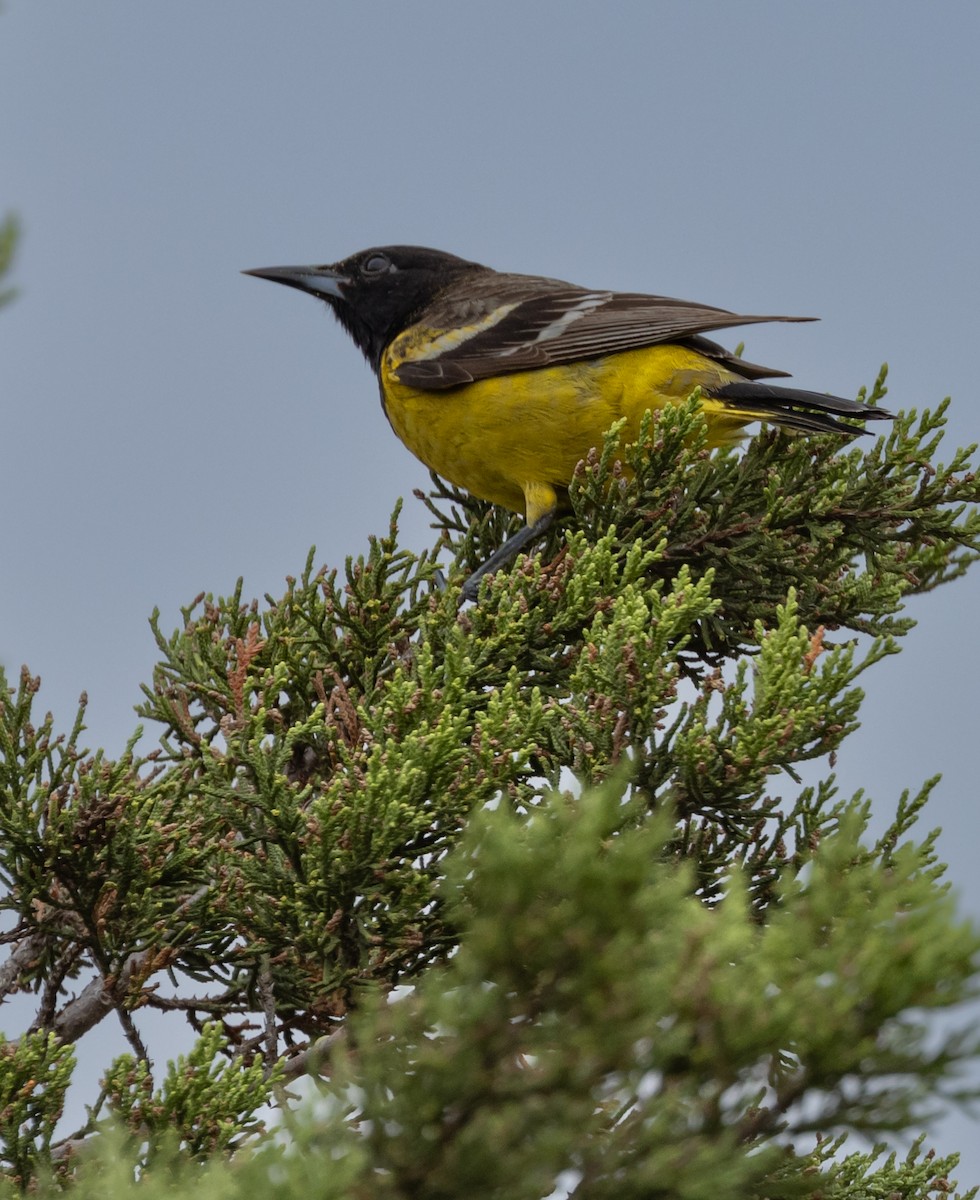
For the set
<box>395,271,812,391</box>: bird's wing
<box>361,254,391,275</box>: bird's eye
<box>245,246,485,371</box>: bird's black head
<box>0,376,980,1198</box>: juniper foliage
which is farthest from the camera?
<box>361,254,391,275</box>: bird's eye

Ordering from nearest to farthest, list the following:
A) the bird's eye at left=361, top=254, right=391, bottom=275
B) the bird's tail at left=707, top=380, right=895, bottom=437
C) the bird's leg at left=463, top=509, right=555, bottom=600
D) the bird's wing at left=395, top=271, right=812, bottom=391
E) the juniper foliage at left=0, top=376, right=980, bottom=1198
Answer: the juniper foliage at left=0, top=376, right=980, bottom=1198, the bird's tail at left=707, top=380, right=895, bottom=437, the bird's leg at left=463, top=509, right=555, bottom=600, the bird's wing at left=395, top=271, right=812, bottom=391, the bird's eye at left=361, top=254, right=391, bottom=275

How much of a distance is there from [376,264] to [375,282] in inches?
4.3

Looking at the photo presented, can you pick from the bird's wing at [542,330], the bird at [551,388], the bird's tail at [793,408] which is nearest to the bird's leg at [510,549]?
the bird at [551,388]

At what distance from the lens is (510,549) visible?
513 centimetres

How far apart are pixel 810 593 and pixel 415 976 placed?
75.6 inches

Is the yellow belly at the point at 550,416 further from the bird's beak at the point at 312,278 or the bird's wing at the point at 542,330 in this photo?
the bird's beak at the point at 312,278

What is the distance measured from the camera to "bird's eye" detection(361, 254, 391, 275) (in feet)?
22.6

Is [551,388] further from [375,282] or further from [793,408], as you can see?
[375,282]

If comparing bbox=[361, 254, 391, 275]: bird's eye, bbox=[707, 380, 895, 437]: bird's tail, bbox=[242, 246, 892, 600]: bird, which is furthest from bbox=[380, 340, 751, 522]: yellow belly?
bbox=[361, 254, 391, 275]: bird's eye

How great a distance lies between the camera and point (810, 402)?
4809 millimetres

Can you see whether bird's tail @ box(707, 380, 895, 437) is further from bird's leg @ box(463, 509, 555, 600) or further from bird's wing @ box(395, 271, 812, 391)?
bird's leg @ box(463, 509, 555, 600)

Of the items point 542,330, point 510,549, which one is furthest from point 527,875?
point 542,330

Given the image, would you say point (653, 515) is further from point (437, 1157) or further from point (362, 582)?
point (437, 1157)

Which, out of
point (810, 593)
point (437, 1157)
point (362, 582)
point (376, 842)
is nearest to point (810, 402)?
point (810, 593)
